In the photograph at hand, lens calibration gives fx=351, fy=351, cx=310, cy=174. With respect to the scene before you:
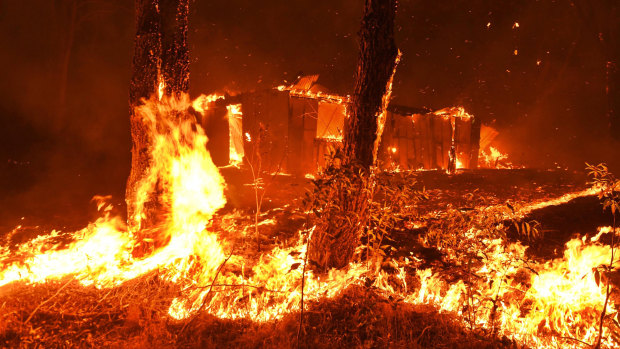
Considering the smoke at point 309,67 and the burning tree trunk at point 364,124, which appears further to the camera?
the smoke at point 309,67

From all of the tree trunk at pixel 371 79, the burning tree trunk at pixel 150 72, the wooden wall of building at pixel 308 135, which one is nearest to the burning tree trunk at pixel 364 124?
the tree trunk at pixel 371 79

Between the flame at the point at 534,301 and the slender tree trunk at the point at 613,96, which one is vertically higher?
the slender tree trunk at the point at 613,96

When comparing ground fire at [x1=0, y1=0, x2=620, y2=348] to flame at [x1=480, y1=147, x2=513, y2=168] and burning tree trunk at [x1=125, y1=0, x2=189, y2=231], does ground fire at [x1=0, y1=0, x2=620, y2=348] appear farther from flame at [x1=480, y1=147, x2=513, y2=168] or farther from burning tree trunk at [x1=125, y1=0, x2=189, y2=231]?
flame at [x1=480, y1=147, x2=513, y2=168]

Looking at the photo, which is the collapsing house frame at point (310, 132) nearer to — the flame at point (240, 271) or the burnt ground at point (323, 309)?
the burnt ground at point (323, 309)

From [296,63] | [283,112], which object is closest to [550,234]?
[283,112]

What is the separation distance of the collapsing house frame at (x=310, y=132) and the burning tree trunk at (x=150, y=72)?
5886 millimetres

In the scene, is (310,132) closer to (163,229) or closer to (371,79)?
(163,229)

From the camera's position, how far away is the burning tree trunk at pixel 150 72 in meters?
6.04

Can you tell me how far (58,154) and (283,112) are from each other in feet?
38.8

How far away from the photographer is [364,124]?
514 centimetres

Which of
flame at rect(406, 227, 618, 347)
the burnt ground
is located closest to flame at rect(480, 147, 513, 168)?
the burnt ground

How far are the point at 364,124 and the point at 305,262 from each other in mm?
2181

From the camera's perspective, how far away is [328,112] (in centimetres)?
1590

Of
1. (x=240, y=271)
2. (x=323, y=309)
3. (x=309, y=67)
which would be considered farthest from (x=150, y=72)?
(x=309, y=67)
